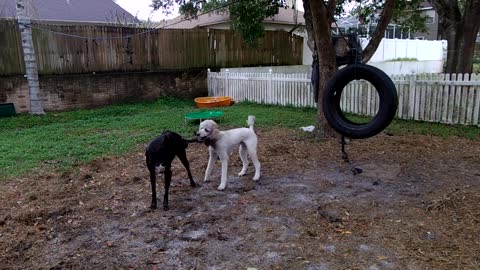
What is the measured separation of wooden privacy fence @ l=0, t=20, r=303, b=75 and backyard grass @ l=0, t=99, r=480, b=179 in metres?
1.37

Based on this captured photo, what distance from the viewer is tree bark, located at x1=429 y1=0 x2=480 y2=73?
9672 mm

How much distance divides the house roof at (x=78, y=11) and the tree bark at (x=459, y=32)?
12.0 metres

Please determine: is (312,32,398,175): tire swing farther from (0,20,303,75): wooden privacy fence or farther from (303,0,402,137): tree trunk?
(0,20,303,75): wooden privacy fence

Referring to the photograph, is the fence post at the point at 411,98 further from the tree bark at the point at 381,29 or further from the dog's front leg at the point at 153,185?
the dog's front leg at the point at 153,185

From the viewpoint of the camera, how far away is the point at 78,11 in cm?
1698

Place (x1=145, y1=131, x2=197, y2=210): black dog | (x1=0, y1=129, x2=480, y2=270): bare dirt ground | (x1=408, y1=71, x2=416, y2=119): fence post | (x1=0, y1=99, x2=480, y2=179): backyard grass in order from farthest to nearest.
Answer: (x1=408, y1=71, x2=416, y2=119): fence post
(x1=0, y1=99, x2=480, y2=179): backyard grass
(x1=145, y1=131, x2=197, y2=210): black dog
(x1=0, y1=129, x2=480, y2=270): bare dirt ground

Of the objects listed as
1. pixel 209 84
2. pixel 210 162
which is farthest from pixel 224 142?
pixel 209 84

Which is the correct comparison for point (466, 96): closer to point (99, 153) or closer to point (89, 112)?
point (99, 153)

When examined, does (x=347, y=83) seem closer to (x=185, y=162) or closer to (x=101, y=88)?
(x=185, y=162)

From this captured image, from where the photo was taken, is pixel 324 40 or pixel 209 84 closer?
pixel 324 40

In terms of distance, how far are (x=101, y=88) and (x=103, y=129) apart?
3615 millimetres

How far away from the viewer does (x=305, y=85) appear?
10.0 meters

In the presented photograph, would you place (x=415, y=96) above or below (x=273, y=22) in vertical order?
below

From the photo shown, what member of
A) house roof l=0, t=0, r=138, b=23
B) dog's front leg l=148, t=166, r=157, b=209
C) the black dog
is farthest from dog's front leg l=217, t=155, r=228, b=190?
house roof l=0, t=0, r=138, b=23
